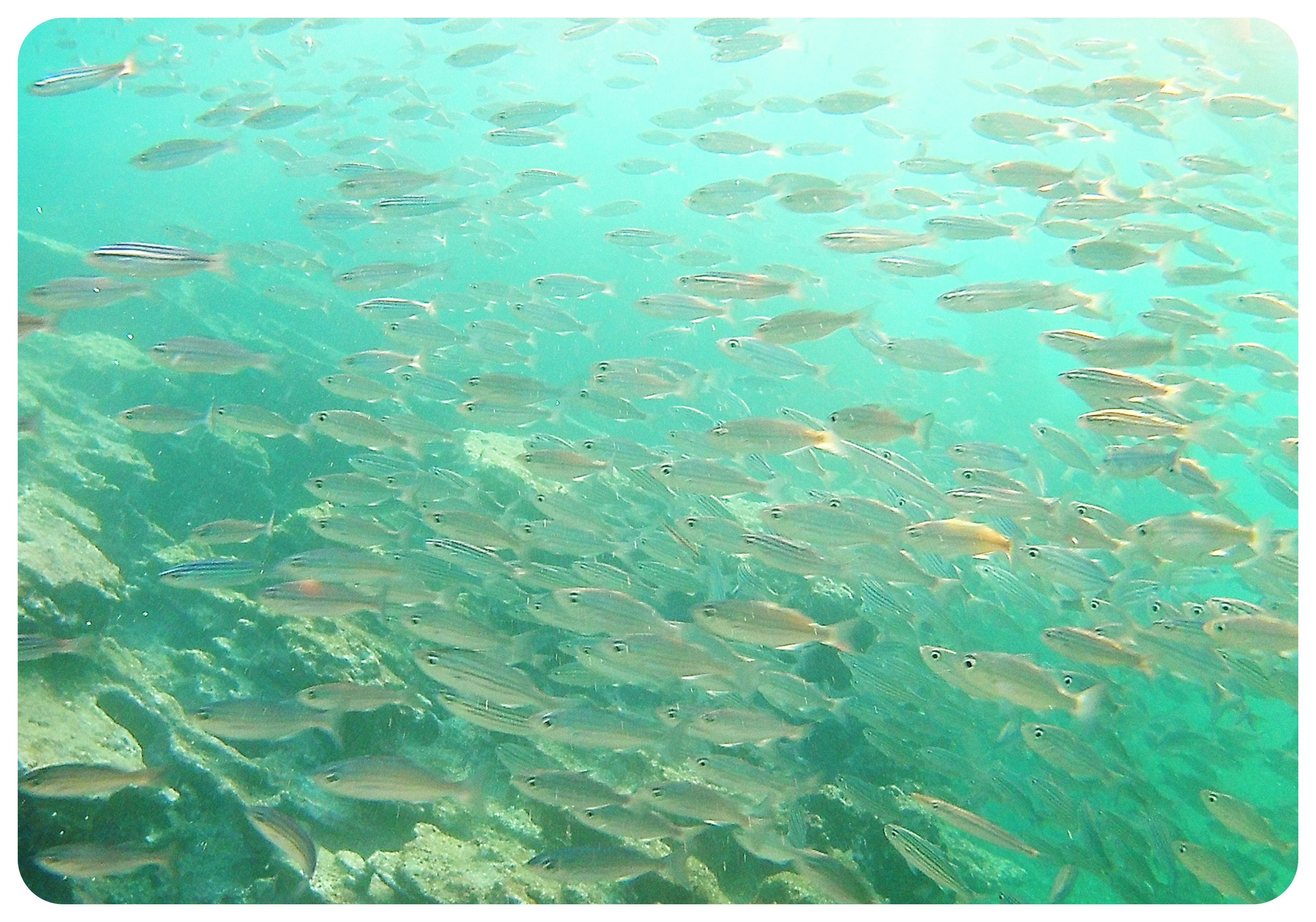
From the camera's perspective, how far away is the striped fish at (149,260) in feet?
15.0

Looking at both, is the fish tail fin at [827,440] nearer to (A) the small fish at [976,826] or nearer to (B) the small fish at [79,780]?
(A) the small fish at [976,826]

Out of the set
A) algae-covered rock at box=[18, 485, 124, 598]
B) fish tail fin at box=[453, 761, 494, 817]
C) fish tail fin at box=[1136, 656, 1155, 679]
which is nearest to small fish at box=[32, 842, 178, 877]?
fish tail fin at box=[453, 761, 494, 817]

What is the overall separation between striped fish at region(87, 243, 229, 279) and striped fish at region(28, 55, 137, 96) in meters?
2.02

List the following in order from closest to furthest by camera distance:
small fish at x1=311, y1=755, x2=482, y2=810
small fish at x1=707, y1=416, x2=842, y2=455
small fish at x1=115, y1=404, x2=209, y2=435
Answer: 1. small fish at x1=311, y1=755, x2=482, y2=810
2. small fish at x1=707, y1=416, x2=842, y2=455
3. small fish at x1=115, y1=404, x2=209, y2=435

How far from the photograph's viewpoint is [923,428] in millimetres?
4801

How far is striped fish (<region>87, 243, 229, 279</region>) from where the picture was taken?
4.58 meters

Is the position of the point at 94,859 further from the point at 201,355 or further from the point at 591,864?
the point at 201,355

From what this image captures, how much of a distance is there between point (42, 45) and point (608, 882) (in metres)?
21.3

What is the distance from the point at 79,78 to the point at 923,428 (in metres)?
7.70

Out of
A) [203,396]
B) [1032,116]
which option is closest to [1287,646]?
[1032,116]

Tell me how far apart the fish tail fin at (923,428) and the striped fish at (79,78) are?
699cm

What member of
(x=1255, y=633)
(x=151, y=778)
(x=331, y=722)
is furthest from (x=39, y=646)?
(x=1255, y=633)

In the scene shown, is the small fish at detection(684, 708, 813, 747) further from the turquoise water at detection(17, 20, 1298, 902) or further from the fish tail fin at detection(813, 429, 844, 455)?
the fish tail fin at detection(813, 429, 844, 455)
